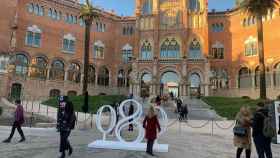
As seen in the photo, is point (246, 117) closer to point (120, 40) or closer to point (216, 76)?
point (216, 76)

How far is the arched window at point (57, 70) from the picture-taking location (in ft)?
140

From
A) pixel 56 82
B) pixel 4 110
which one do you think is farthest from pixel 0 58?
pixel 4 110

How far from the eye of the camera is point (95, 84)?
47.0 metres

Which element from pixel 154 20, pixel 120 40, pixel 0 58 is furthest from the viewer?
pixel 120 40

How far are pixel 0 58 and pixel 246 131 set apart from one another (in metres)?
35.5

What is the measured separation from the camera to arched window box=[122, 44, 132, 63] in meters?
49.5

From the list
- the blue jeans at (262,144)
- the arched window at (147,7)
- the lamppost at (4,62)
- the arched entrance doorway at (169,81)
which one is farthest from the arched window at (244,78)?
the blue jeans at (262,144)

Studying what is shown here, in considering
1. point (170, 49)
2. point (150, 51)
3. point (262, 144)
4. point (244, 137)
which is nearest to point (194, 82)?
point (170, 49)

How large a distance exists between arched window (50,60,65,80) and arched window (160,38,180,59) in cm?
1627

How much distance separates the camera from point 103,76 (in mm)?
48719

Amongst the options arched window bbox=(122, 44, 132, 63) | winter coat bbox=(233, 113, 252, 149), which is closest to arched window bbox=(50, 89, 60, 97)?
arched window bbox=(122, 44, 132, 63)

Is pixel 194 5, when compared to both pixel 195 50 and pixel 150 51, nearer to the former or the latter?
pixel 195 50

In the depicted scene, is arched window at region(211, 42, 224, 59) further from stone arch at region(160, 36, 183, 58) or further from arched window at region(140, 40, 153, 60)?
arched window at region(140, 40, 153, 60)

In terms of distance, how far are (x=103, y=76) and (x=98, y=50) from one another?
4693 millimetres
